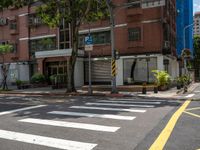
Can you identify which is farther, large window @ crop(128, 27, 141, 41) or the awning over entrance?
the awning over entrance

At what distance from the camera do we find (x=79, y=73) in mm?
34781

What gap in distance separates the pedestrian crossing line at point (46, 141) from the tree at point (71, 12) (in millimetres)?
16004

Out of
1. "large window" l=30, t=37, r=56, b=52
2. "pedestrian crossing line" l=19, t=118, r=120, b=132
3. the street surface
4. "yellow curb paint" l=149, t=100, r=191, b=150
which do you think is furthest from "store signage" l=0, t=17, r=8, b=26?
"yellow curb paint" l=149, t=100, r=191, b=150

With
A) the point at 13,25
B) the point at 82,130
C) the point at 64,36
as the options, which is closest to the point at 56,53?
the point at 64,36

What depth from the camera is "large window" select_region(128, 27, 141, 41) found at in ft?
100

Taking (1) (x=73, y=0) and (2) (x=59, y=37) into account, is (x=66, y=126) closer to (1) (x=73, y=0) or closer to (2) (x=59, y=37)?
(1) (x=73, y=0)

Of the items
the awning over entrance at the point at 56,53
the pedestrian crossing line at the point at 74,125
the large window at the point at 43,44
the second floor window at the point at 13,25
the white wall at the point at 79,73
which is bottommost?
the pedestrian crossing line at the point at 74,125

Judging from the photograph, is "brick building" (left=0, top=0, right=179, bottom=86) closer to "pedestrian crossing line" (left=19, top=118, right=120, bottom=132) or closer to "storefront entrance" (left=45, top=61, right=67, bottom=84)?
"storefront entrance" (left=45, top=61, right=67, bottom=84)

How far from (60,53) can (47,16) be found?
853 centimetres

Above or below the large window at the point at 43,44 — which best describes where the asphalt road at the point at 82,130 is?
below

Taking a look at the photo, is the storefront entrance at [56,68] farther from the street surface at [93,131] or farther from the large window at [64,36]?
the street surface at [93,131]

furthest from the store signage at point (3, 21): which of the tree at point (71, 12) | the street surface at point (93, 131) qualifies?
the street surface at point (93, 131)

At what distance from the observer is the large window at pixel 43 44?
3725 cm

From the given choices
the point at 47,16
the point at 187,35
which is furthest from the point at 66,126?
the point at 187,35
